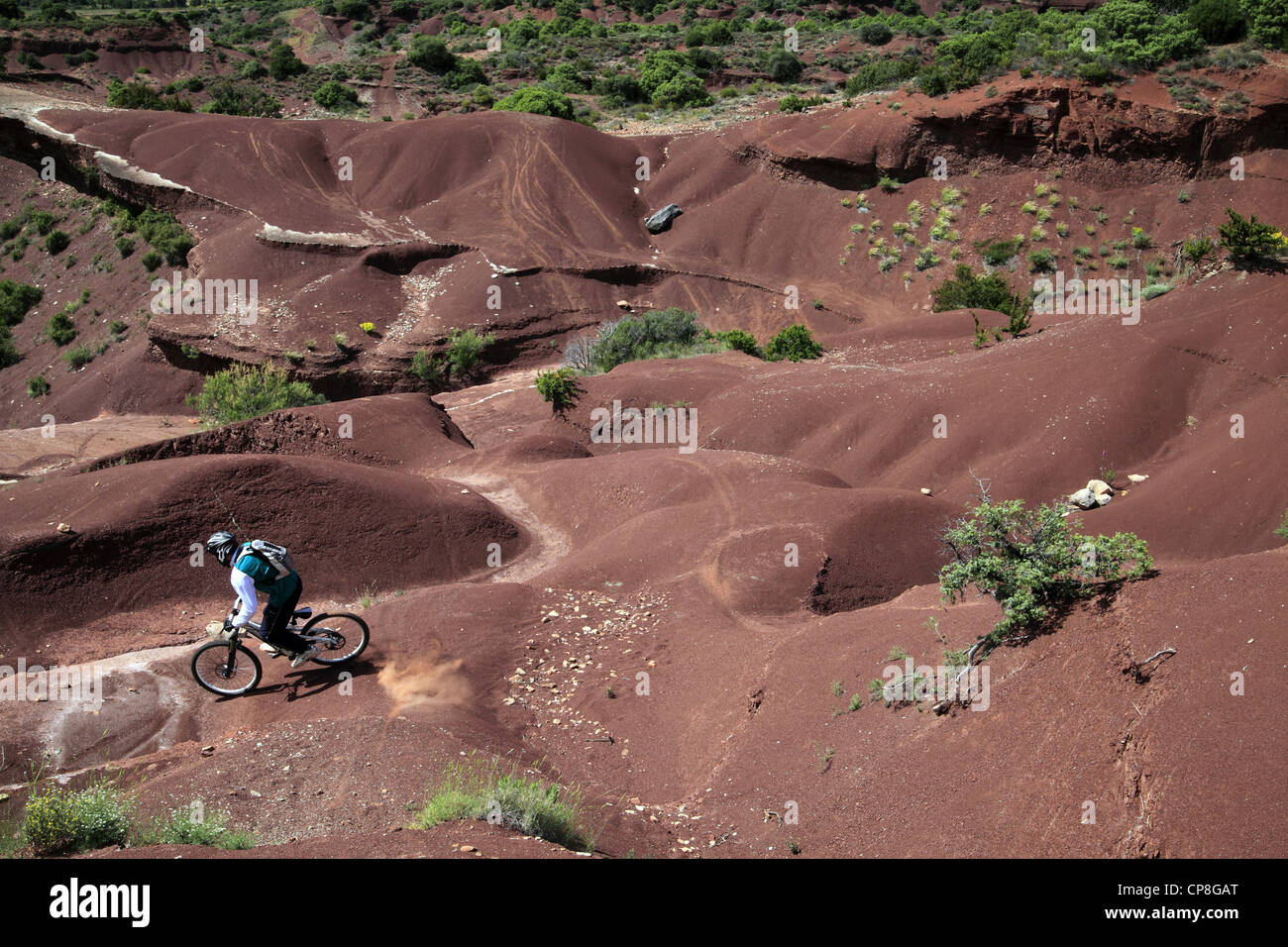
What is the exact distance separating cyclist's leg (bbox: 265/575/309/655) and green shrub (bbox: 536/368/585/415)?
504 inches

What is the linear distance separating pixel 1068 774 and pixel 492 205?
102 feet

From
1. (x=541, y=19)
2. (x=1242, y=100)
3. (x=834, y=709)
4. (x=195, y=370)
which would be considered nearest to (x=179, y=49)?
(x=541, y=19)

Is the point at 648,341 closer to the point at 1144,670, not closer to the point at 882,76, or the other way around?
the point at 1144,670

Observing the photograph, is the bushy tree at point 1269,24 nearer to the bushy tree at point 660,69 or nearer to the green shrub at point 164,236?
the bushy tree at point 660,69

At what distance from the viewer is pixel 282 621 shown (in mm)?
8555

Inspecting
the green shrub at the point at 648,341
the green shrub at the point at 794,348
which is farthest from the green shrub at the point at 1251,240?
the green shrub at the point at 648,341

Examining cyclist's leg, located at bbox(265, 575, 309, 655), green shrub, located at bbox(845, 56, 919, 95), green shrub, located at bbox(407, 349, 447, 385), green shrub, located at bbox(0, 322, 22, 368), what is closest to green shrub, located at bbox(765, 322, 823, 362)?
green shrub, located at bbox(407, 349, 447, 385)

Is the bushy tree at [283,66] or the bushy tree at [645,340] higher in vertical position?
the bushy tree at [283,66]

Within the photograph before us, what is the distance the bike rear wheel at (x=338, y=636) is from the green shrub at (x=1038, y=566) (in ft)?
18.4

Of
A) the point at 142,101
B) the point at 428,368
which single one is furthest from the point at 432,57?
the point at 428,368

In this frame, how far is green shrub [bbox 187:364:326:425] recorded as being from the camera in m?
21.2

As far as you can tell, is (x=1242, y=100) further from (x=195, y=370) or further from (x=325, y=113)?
(x=325, y=113)

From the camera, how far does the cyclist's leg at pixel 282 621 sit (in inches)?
334
